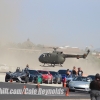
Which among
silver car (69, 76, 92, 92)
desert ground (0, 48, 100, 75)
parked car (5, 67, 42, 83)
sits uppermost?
desert ground (0, 48, 100, 75)

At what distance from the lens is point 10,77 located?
46625mm

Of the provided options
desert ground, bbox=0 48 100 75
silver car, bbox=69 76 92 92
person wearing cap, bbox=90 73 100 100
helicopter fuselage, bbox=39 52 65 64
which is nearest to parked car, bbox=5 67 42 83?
silver car, bbox=69 76 92 92

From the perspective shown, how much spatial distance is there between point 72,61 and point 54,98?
12499cm

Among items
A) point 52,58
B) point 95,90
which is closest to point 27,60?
point 52,58

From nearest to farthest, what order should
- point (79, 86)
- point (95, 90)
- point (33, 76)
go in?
point (95, 90), point (79, 86), point (33, 76)

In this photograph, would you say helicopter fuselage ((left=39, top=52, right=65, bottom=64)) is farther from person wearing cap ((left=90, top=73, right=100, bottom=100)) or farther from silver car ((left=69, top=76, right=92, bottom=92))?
person wearing cap ((left=90, top=73, right=100, bottom=100))

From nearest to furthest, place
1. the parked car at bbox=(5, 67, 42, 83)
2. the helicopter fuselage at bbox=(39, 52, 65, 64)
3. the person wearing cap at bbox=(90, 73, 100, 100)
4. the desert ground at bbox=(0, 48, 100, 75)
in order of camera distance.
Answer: the person wearing cap at bbox=(90, 73, 100, 100) < the parked car at bbox=(5, 67, 42, 83) < the helicopter fuselage at bbox=(39, 52, 65, 64) < the desert ground at bbox=(0, 48, 100, 75)

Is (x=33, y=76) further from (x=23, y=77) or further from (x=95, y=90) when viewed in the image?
(x=95, y=90)

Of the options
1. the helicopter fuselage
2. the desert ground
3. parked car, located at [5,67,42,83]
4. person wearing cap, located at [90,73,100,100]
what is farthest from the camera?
the desert ground

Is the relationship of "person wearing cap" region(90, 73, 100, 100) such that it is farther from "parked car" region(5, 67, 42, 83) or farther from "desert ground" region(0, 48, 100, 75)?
"desert ground" region(0, 48, 100, 75)

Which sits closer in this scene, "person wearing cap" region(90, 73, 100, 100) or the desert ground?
"person wearing cap" region(90, 73, 100, 100)

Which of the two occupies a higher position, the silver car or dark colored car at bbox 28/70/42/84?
dark colored car at bbox 28/70/42/84

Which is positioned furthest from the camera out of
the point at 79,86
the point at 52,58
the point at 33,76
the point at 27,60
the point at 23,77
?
the point at 27,60

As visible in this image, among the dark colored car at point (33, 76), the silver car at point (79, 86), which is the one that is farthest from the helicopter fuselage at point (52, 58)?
the silver car at point (79, 86)
